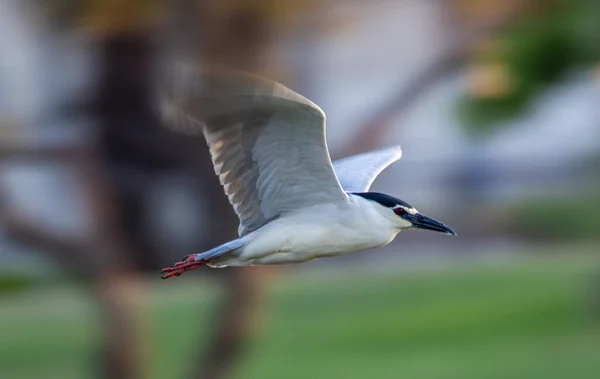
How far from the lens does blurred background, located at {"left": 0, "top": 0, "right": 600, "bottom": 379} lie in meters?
10.2

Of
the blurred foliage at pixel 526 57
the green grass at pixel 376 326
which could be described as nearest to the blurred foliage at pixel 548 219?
the green grass at pixel 376 326

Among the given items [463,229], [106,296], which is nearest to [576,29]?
[106,296]

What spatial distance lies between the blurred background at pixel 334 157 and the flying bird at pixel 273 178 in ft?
13.3

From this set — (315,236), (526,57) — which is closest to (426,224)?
(315,236)

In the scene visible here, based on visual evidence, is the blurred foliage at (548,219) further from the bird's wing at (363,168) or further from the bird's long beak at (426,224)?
the bird's long beak at (426,224)

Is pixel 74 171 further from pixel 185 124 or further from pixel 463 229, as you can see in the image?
pixel 463 229

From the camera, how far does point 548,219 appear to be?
21766 millimetres

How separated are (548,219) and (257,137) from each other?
661 inches

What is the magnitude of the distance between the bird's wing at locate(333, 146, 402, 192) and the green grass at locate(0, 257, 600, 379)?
9563 mm

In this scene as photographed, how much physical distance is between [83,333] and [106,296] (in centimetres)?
821

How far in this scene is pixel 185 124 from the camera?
535 cm

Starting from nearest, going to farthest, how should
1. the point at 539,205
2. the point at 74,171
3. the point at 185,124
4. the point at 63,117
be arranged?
the point at 185,124 < the point at 74,171 < the point at 63,117 < the point at 539,205

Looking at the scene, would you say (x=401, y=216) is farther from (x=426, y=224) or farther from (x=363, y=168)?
(x=363, y=168)

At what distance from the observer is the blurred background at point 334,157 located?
10211mm
